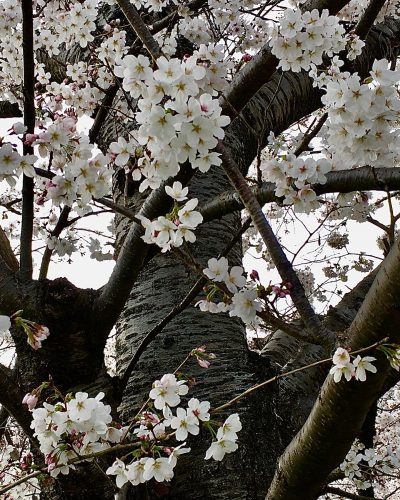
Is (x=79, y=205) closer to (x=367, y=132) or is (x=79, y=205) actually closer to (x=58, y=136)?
(x=58, y=136)

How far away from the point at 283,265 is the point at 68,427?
2.29 feet

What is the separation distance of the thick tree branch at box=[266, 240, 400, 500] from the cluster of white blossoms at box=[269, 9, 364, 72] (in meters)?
0.90

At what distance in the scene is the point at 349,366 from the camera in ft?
3.87

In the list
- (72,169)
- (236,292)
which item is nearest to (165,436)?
(236,292)

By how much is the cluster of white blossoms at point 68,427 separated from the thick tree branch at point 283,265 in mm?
569

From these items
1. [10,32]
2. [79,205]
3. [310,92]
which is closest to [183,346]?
[79,205]

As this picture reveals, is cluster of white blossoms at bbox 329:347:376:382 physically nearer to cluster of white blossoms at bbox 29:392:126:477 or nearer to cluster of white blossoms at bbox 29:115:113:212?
cluster of white blossoms at bbox 29:392:126:477

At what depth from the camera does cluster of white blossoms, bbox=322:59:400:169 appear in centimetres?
139

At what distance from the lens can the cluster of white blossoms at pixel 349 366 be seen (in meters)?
1.17

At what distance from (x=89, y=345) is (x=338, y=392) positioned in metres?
0.86

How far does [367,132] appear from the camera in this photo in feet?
4.87

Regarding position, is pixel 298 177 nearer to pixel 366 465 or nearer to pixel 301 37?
pixel 301 37

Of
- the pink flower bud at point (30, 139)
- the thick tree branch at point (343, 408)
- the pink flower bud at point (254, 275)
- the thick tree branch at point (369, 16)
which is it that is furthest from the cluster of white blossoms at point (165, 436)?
the thick tree branch at point (369, 16)

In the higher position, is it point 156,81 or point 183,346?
point 156,81
